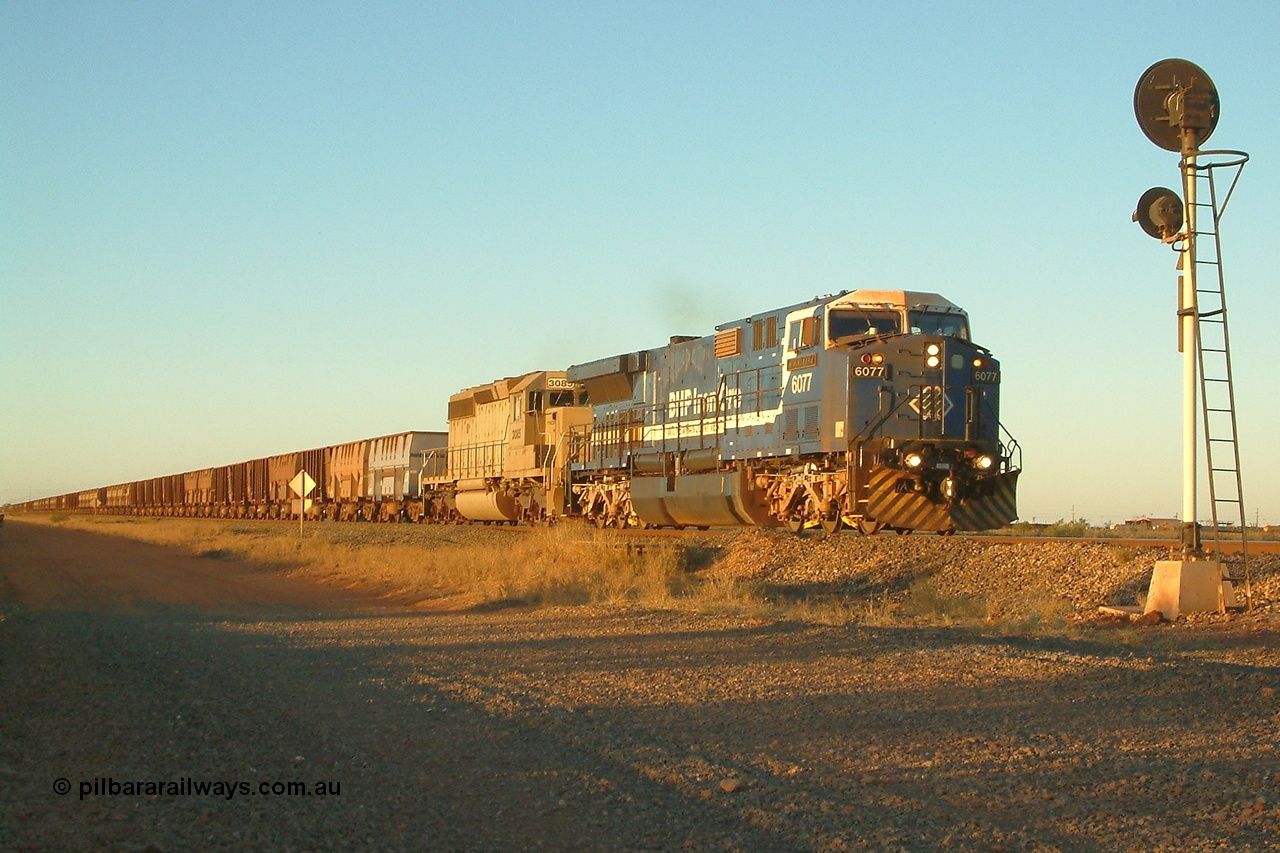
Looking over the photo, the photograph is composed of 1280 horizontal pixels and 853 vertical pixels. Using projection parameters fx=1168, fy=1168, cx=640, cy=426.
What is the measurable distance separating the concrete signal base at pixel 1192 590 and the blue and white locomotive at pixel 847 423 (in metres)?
5.16

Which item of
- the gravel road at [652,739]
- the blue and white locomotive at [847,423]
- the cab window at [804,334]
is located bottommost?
the gravel road at [652,739]

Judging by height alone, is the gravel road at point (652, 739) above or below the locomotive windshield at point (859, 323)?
below

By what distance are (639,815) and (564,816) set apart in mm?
311

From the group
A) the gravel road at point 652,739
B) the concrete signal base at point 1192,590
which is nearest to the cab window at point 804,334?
the concrete signal base at point 1192,590

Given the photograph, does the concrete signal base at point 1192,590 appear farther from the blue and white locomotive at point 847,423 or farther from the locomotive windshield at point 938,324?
the locomotive windshield at point 938,324

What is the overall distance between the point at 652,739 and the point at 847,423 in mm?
11352

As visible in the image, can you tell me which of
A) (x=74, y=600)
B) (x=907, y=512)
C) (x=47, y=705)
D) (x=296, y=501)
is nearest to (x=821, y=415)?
(x=907, y=512)

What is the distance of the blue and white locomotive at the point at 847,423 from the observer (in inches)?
667

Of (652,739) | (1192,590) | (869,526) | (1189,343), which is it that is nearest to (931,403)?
(869,526)

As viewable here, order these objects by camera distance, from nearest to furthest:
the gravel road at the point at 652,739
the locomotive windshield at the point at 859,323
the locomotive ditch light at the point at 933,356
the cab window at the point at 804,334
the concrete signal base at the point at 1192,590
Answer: the gravel road at the point at 652,739, the concrete signal base at the point at 1192,590, the locomotive ditch light at the point at 933,356, the locomotive windshield at the point at 859,323, the cab window at the point at 804,334

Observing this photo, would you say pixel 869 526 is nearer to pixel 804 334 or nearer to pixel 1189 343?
pixel 804 334

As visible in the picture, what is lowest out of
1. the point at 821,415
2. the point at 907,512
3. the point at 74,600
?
the point at 74,600

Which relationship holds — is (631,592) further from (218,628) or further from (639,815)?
(639,815)

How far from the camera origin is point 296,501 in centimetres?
5022
